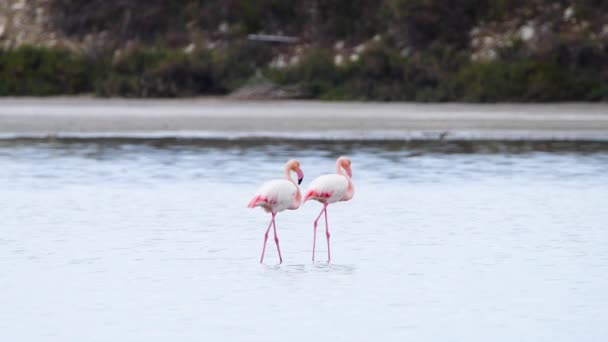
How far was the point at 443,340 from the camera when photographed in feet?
25.0

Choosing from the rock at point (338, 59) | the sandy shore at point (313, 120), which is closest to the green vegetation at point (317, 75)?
the rock at point (338, 59)

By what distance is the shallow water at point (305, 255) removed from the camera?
809 cm

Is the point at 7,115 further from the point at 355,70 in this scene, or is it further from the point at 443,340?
the point at 443,340

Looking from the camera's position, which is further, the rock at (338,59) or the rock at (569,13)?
the rock at (569,13)

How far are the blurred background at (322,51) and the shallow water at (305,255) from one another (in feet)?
29.9

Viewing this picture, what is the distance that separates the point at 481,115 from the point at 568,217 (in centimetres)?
1206

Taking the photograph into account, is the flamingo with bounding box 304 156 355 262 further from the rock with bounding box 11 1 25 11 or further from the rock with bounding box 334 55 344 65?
the rock with bounding box 11 1 25 11

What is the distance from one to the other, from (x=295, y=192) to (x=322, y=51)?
1940cm

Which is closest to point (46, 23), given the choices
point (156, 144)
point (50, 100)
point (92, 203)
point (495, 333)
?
point (50, 100)

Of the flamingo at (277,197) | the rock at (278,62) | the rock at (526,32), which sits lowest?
the flamingo at (277,197)

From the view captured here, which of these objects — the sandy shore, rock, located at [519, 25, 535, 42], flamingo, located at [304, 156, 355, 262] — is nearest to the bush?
the sandy shore

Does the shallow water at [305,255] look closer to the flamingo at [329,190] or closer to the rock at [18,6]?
the flamingo at [329,190]

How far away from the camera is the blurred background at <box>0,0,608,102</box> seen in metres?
27.9

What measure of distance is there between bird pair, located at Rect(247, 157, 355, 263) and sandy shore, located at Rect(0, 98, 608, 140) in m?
11.8
